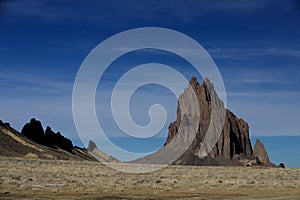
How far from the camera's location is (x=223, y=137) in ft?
604

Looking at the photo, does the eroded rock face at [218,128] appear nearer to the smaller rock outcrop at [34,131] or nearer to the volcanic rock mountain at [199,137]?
the volcanic rock mountain at [199,137]

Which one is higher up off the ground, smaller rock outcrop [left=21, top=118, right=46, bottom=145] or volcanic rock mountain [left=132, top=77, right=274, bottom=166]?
volcanic rock mountain [left=132, top=77, right=274, bottom=166]

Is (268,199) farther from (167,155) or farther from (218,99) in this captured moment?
(218,99)

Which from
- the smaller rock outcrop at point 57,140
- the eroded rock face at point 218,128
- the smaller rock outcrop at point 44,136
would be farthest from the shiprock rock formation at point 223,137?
the smaller rock outcrop at point 44,136

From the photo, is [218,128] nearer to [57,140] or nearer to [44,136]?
[57,140]

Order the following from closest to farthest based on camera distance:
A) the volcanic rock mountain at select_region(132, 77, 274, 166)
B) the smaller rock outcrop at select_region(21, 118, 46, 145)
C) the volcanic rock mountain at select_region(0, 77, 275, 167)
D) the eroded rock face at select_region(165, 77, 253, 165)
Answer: the smaller rock outcrop at select_region(21, 118, 46, 145), the volcanic rock mountain at select_region(0, 77, 275, 167), the volcanic rock mountain at select_region(132, 77, 274, 166), the eroded rock face at select_region(165, 77, 253, 165)

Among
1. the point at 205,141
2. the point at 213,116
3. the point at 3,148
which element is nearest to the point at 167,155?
the point at 205,141

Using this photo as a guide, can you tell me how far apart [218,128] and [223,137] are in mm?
9958

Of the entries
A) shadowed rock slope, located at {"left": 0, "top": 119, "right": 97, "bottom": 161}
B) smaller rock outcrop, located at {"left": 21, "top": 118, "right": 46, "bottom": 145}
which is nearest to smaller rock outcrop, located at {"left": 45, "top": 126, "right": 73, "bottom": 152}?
shadowed rock slope, located at {"left": 0, "top": 119, "right": 97, "bottom": 161}

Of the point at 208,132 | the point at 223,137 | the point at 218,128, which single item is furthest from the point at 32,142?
the point at 218,128

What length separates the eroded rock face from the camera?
179000mm

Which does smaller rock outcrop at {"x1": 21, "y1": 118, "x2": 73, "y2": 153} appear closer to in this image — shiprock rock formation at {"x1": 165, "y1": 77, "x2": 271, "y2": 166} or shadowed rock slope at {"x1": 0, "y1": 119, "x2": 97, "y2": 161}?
shadowed rock slope at {"x1": 0, "y1": 119, "x2": 97, "y2": 161}

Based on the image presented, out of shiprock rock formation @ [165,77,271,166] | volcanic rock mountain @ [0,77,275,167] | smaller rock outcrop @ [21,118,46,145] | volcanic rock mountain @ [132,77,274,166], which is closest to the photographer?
smaller rock outcrop @ [21,118,46,145]

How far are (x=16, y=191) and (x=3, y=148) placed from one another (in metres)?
82.1
